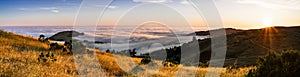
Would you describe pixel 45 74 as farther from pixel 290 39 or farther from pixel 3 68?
pixel 290 39

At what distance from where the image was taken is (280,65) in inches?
504

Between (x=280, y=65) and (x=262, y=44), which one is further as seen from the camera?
(x=262, y=44)

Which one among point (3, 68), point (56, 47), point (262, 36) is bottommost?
point (262, 36)

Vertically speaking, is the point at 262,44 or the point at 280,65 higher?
the point at 280,65

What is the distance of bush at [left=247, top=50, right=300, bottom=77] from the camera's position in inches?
481

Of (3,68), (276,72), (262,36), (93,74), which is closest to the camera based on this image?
(276,72)

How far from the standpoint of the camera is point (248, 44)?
300ft

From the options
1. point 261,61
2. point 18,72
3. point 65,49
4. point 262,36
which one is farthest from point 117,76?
point 262,36

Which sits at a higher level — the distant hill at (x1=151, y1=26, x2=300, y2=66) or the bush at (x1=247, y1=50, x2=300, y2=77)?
the bush at (x1=247, y1=50, x2=300, y2=77)

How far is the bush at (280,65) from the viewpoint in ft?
40.1

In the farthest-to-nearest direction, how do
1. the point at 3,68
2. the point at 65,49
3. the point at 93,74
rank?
the point at 65,49 → the point at 93,74 → the point at 3,68

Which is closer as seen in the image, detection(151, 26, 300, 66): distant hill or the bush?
the bush

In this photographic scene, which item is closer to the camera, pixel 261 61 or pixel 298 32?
pixel 261 61

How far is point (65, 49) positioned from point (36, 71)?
12694 millimetres
